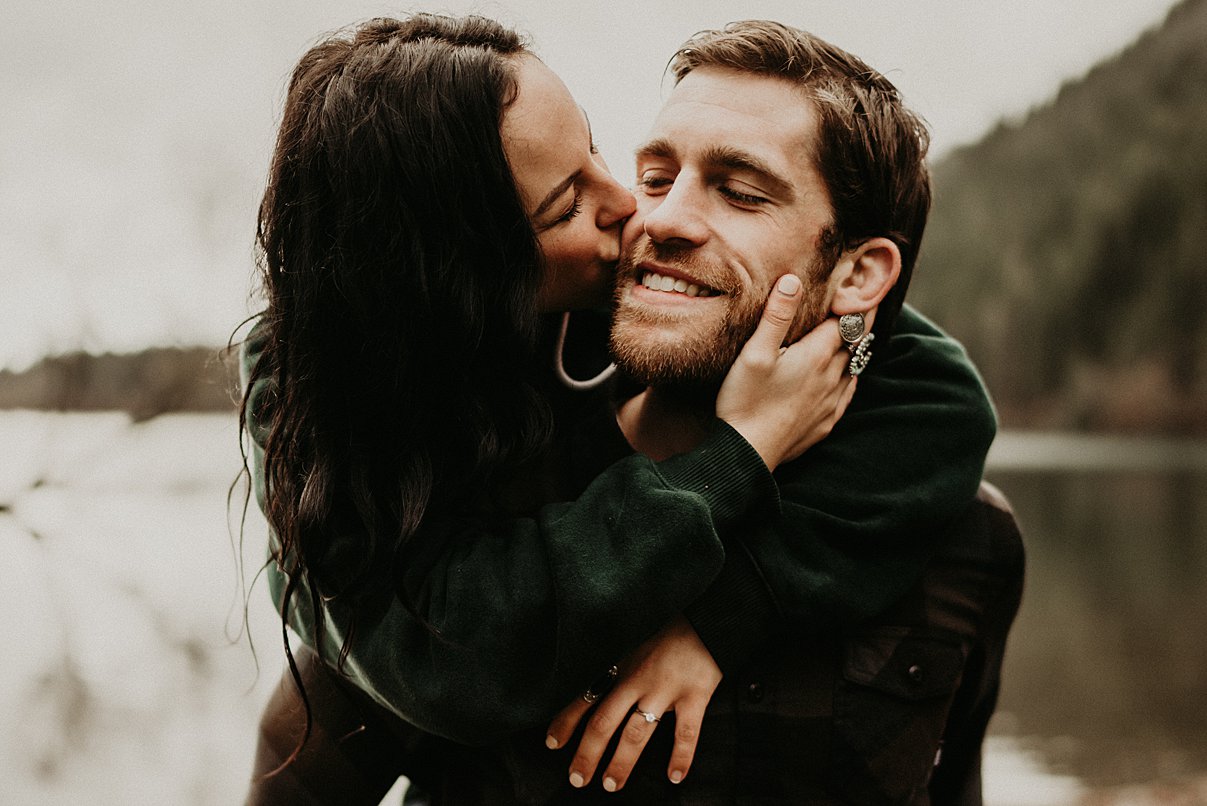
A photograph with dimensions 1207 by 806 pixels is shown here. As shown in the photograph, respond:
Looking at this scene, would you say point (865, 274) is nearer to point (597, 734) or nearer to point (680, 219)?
point (680, 219)

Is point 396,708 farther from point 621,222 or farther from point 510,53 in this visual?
point 510,53

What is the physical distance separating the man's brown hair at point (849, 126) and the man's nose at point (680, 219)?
0.86 ft

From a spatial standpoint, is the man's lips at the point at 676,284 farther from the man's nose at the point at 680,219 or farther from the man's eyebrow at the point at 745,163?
the man's eyebrow at the point at 745,163

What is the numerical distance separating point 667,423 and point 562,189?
1.75ft

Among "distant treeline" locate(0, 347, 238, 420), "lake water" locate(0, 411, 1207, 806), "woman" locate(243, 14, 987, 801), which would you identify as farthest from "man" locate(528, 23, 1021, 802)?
"distant treeline" locate(0, 347, 238, 420)

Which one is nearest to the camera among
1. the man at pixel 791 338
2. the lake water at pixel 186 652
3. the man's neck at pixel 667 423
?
the man at pixel 791 338

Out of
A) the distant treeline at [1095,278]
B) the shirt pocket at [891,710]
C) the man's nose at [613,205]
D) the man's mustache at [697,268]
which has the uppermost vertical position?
the man's nose at [613,205]

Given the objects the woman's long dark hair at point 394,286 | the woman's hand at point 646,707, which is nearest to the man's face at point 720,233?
the woman's long dark hair at point 394,286

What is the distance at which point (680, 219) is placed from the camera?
195 cm

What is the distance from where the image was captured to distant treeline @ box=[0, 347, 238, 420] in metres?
3.92

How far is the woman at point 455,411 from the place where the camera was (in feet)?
5.08

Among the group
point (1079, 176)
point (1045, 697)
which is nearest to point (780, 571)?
point (1045, 697)

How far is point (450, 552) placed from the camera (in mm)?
1658

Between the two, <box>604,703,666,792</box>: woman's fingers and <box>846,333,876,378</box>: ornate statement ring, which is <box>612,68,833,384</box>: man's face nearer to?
<box>846,333,876,378</box>: ornate statement ring
